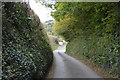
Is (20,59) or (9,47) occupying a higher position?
(9,47)

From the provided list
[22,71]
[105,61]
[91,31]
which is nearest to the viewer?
[22,71]

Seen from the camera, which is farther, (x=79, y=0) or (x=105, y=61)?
(x=105, y=61)

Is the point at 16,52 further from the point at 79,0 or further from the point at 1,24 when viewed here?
the point at 79,0

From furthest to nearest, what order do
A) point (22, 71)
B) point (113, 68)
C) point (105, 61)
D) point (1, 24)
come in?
1. point (105, 61)
2. point (113, 68)
3. point (1, 24)
4. point (22, 71)

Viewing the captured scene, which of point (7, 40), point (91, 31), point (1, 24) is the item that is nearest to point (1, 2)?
point (1, 24)

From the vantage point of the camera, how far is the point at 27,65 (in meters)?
4.97

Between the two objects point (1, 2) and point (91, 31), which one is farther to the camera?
point (91, 31)

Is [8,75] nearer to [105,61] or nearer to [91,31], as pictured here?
[105,61]

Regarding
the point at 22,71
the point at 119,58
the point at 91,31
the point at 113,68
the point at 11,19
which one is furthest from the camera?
the point at 91,31

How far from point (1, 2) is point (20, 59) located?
2.18 metres

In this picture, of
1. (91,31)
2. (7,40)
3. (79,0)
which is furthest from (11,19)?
(91,31)

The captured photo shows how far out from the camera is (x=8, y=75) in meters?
3.74

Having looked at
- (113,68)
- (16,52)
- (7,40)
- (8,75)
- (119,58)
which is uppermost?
(7,40)

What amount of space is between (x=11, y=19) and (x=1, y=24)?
1.13 meters
